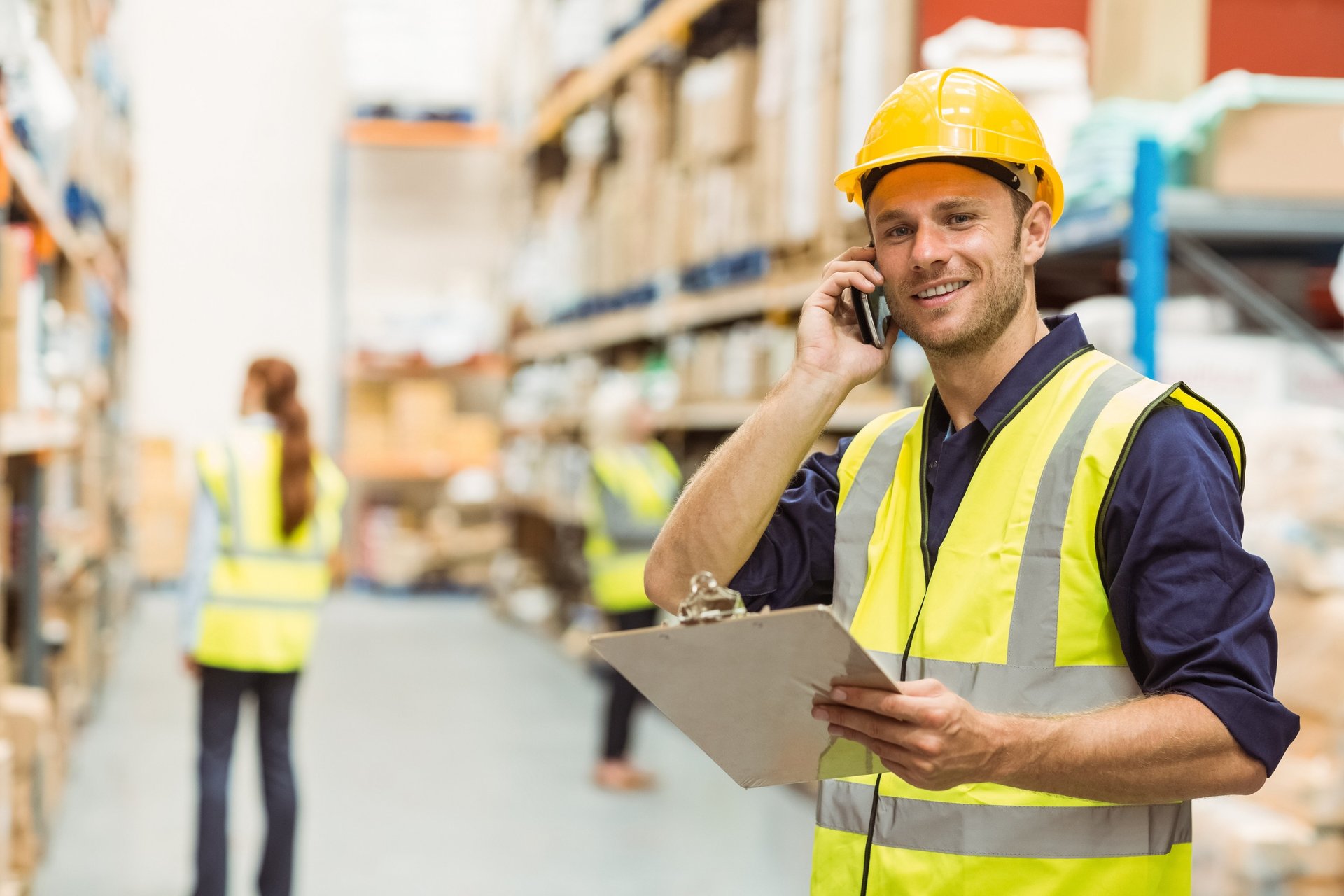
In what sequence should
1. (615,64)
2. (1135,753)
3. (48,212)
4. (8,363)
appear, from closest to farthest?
(1135,753)
(8,363)
(48,212)
(615,64)

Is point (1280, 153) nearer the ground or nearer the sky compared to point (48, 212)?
nearer the sky

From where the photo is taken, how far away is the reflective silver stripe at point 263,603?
4496 mm

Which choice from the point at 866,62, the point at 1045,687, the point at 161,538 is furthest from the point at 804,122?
the point at 161,538

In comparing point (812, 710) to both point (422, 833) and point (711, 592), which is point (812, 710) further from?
point (422, 833)

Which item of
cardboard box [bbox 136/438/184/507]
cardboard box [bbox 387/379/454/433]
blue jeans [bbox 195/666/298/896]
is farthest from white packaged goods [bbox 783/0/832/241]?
cardboard box [bbox 136/438/184/507]

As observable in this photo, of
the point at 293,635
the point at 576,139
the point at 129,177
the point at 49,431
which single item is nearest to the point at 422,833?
the point at 293,635

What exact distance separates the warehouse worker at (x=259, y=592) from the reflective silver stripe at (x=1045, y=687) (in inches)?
129

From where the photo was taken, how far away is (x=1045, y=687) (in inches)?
66.8

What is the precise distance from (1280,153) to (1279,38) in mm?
1488

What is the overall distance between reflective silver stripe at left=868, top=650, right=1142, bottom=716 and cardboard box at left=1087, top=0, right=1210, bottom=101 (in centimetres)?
312

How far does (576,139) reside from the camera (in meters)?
10.6

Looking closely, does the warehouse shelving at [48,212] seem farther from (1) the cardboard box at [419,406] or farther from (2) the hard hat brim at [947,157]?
(1) the cardboard box at [419,406]

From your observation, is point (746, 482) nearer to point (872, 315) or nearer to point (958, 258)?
point (872, 315)

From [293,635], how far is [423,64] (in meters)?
10.7
